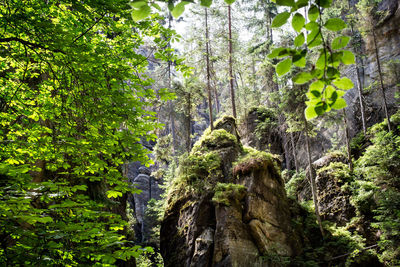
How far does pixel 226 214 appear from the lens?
29.1ft

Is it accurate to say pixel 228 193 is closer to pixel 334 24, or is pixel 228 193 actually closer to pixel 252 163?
pixel 252 163

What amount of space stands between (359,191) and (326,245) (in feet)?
9.58

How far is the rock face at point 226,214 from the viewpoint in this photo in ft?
27.5

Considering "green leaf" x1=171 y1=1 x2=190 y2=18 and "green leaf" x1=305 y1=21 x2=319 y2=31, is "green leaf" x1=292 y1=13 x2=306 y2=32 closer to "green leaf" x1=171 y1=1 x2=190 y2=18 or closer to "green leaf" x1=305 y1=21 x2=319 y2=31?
"green leaf" x1=305 y1=21 x2=319 y2=31

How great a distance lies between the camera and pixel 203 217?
9453 mm

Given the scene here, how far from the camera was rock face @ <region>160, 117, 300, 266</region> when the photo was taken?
8373 mm

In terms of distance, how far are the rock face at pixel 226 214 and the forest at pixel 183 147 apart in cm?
5

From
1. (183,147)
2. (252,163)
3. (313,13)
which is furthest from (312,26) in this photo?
(183,147)

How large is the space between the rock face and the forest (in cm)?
5

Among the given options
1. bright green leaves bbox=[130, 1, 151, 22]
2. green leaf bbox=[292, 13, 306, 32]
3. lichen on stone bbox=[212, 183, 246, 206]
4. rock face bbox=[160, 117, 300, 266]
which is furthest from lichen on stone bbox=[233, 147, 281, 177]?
bright green leaves bbox=[130, 1, 151, 22]

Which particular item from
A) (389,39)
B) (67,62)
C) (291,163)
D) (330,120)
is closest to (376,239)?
(330,120)

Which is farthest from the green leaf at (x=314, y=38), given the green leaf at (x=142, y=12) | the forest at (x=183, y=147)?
the green leaf at (x=142, y=12)

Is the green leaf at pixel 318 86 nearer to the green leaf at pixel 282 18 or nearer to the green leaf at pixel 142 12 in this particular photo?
the green leaf at pixel 282 18

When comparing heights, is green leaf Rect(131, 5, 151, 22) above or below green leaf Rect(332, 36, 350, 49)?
above
